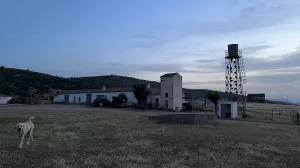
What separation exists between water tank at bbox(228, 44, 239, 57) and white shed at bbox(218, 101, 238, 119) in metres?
11.8

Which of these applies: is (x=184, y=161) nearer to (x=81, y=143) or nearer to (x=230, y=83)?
(x=81, y=143)

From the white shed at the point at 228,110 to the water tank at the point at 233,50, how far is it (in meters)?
11.8

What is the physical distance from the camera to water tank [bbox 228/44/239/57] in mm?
51625

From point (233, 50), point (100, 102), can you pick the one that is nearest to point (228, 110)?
point (233, 50)

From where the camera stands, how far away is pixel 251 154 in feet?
40.2

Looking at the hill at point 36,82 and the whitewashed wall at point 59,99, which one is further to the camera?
the hill at point 36,82

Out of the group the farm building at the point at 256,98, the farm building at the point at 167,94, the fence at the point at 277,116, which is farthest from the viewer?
the farm building at the point at 256,98

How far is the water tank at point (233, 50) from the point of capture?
51.6m

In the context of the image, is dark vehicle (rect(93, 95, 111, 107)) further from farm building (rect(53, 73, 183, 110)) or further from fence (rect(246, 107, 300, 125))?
fence (rect(246, 107, 300, 125))

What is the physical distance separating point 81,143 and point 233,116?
3140 centimetres

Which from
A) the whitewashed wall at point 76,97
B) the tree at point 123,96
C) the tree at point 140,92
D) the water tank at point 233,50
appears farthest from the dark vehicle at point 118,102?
the water tank at point 233,50

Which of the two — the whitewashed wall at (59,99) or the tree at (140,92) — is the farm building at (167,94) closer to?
the tree at (140,92)

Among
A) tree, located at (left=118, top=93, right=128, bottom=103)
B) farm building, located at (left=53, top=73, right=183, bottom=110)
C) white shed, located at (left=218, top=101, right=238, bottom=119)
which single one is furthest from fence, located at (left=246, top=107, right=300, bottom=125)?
tree, located at (left=118, top=93, right=128, bottom=103)

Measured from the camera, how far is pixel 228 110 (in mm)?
42500
